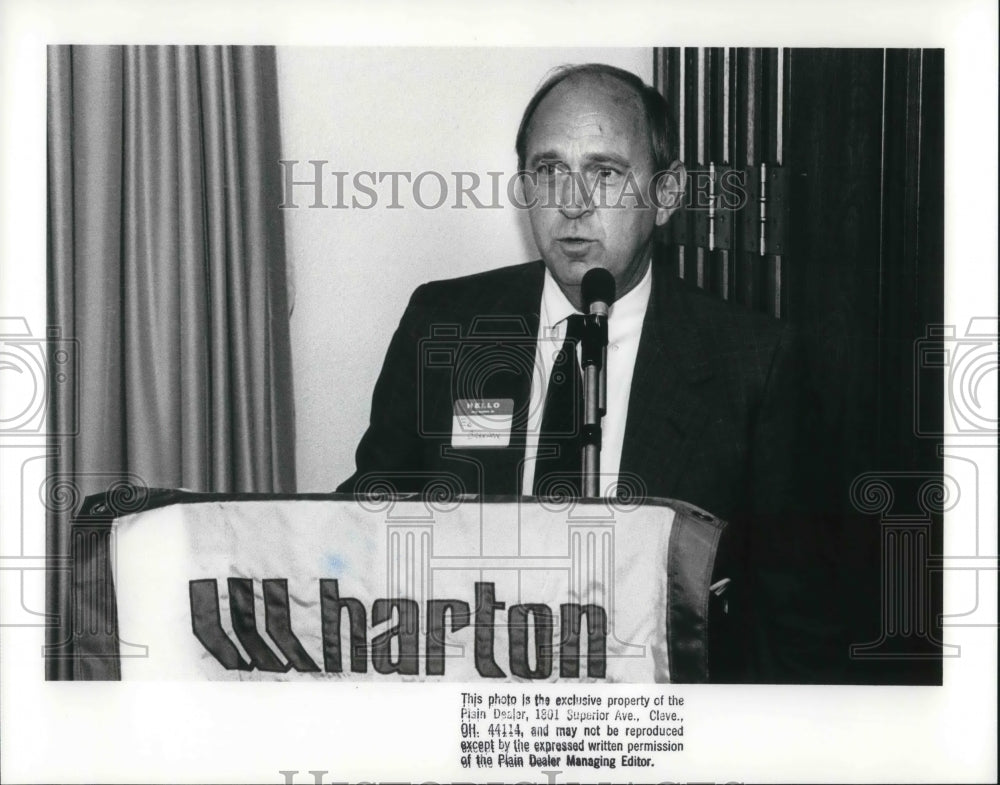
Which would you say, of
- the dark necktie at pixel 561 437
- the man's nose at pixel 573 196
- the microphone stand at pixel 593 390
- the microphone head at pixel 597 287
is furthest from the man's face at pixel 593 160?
the dark necktie at pixel 561 437

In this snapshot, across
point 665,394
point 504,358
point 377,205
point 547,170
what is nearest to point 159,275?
point 377,205

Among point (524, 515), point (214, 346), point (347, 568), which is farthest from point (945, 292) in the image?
point (214, 346)

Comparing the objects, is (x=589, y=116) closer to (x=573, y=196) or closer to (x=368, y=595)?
(x=573, y=196)

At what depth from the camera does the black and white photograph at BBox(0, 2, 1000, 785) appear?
3.10 meters

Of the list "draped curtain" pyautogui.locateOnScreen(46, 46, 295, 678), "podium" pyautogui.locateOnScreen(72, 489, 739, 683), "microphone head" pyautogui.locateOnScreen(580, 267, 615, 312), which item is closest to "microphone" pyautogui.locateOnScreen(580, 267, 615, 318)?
"microphone head" pyautogui.locateOnScreen(580, 267, 615, 312)

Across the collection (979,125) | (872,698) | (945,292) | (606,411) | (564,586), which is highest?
(979,125)

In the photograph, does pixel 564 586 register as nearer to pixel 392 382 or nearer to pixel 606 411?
pixel 606 411

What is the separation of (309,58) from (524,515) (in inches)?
50.1

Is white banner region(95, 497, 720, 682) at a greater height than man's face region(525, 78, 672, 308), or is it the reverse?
man's face region(525, 78, 672, 308)

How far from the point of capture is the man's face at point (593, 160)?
3.13 m

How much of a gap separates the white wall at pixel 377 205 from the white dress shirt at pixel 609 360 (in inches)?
6.7

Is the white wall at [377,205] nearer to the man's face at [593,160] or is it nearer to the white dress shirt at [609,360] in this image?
the man's face at [593,160]

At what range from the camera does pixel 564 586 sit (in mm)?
3104

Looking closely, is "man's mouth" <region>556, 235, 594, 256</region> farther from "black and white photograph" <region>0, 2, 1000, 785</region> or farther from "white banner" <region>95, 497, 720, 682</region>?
"white banner" <region>95, 497, 720, 682</region>
